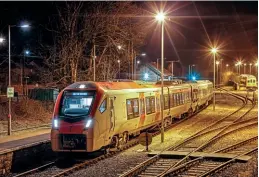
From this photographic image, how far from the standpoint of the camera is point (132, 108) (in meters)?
19.1

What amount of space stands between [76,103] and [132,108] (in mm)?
3799

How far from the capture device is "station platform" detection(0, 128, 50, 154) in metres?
18.1

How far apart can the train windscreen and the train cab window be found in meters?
2.93

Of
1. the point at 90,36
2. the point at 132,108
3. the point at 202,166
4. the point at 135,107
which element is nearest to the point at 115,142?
the point at 132,108

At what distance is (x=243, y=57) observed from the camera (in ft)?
348

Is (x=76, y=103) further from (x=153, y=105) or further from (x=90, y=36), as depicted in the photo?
(x=90, y=36)

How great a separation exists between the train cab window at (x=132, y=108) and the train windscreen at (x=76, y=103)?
2.93 meters

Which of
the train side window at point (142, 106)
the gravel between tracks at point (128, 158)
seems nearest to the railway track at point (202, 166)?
the gravel between tracks at point (128, 158)

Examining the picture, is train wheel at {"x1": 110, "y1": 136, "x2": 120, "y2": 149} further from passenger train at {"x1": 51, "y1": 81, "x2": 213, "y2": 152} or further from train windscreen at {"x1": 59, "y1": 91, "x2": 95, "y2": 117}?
train windscreen at {"x1": 59, "y1": 91, "x2": 95, "y2": 117}

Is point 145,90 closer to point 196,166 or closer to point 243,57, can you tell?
point 196,166

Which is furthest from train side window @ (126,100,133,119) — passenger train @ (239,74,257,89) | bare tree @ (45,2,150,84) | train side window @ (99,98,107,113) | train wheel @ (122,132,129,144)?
passenger train @ (239,74,257,89)

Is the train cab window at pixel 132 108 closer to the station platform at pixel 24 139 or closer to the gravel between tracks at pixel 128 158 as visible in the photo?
the gravel between tracks at pixel 128 158

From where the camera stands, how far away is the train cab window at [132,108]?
18625 millimetres

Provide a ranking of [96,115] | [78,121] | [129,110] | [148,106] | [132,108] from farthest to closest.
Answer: [148,106]
[132,108]
[129,110]
[96,115]
[78,121]
